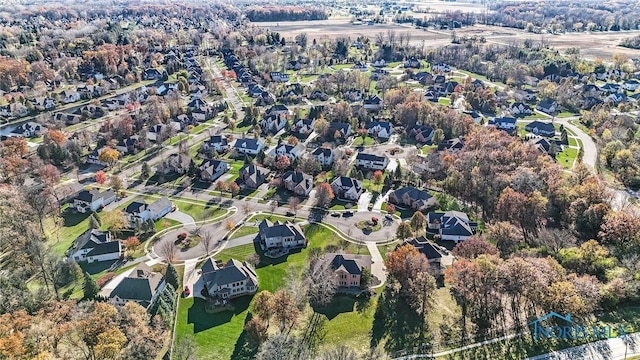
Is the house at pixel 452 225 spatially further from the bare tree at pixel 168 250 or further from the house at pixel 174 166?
the house at pixel 174 166

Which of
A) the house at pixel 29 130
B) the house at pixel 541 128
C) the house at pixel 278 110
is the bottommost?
the house at pixel 541 128

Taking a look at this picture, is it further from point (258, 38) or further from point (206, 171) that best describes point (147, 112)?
point (258, 38)

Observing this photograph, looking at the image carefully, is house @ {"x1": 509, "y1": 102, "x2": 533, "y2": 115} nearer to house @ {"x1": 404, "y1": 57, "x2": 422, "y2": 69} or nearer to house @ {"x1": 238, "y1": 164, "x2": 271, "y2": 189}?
house @ {"x1": 404, "y1": 57, "x2": 422, "y2": 69}

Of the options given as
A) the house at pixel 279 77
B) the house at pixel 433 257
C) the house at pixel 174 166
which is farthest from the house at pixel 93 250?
the house at pixel 279 77

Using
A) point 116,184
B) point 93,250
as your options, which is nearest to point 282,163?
point 116,184

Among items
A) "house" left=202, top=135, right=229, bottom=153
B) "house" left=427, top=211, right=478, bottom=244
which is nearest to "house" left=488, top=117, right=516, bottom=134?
"house" left=427, top=211, right=478, bottom=244

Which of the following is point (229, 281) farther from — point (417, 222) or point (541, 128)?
point (541, 128)

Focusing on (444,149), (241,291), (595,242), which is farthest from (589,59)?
(241,291)
